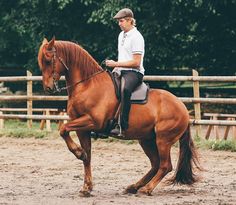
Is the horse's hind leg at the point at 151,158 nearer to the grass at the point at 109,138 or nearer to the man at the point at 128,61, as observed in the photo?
the man at the point at 128,61

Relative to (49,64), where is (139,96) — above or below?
below

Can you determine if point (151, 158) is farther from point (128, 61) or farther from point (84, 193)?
point (128, 61)

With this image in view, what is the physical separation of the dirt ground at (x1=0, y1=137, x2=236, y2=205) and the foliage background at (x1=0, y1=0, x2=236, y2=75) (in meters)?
7.48

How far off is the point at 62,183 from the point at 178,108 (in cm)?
205

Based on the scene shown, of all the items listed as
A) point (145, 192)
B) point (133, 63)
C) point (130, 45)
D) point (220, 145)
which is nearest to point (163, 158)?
point (145, 192)

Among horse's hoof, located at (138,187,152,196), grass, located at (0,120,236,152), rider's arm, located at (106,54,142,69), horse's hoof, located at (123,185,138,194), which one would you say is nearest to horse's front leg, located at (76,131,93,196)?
horse's hoof, located at (123,185,138,194)

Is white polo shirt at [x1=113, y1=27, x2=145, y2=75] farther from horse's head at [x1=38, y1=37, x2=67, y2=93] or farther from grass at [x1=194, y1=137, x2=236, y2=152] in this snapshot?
grass at [x1=194, y1=137, x2=236, y2=152]

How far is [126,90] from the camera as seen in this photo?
31.9 ft

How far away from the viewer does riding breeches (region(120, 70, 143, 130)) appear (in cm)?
972

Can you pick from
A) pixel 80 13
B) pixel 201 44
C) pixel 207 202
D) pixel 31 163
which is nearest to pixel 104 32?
pixel 80 13

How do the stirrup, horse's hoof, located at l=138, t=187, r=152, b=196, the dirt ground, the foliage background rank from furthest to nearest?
the foliage background < the stirrup < horse's hoof, located at l=138, t=187, r=152, b=196 < the dirt ground

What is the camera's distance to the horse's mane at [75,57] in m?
9.82

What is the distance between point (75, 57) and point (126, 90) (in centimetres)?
77

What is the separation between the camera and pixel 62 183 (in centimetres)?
1082
